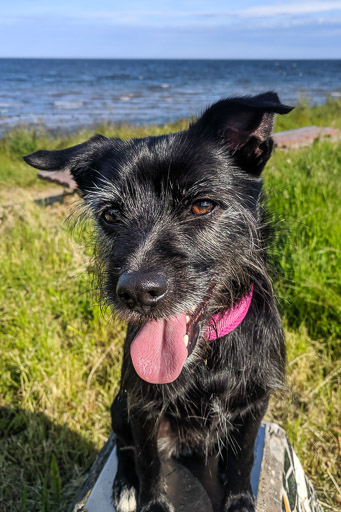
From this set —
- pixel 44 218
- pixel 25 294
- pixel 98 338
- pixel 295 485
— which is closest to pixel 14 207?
pixel 44 218

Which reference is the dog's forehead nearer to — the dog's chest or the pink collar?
the pink collar

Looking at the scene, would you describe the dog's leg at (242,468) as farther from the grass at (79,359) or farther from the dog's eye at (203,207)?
Result: the dog's eye at (203,207)

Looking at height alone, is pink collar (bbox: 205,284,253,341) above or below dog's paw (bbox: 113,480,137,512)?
above

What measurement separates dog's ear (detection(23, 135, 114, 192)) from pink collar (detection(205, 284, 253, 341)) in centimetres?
91

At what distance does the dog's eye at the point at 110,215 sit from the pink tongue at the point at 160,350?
0.58m

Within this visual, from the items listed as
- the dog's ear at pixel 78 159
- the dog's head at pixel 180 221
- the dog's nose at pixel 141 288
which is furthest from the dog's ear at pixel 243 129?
the dog's nose at pixel 141 288

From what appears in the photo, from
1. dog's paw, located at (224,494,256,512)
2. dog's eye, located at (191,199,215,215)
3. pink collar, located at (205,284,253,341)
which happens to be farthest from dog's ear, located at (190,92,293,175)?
dog's paw, located at (224,494,256,512)

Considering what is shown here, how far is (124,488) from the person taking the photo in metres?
2.18

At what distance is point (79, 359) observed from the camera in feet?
11.1

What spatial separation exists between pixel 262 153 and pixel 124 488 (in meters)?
1.76

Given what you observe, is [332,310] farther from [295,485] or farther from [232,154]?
[232,154]

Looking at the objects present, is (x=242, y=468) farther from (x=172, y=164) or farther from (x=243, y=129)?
(x=243, y=129)

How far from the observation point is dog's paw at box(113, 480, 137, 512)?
2.13 meters

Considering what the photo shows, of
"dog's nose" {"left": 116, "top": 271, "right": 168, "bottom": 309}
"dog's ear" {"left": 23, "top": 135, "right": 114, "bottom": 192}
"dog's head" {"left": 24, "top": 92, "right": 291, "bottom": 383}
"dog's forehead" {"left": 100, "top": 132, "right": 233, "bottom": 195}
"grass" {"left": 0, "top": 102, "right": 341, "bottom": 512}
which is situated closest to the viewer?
"dog's nose" {"left": 116, "top": 271, "right": 168, "bottom": 309}
